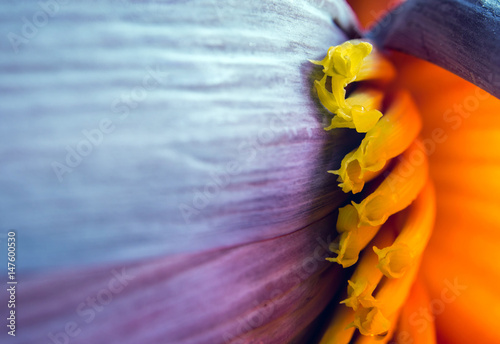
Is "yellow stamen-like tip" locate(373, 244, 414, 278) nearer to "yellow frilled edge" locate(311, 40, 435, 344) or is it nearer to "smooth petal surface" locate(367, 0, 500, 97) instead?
"yellow frilled edge" locate(311, 40, 435, 344)

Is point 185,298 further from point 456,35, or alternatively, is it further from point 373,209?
point 456,35

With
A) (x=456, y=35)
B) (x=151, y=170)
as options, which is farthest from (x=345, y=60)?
(x=151, y=170)

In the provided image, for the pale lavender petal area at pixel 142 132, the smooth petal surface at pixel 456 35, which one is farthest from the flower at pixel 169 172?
the smooth petal surface at pixel 456 35

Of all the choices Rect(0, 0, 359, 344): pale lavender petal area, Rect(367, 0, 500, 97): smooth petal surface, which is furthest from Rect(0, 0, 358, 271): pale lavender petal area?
Rect(367, 0, 500, 97): smooth petal surface

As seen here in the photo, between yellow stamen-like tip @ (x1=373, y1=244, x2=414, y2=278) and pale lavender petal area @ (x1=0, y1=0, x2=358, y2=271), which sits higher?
pale lavender petal area @ (x1=0, y1=0, x2=358, y2=271)

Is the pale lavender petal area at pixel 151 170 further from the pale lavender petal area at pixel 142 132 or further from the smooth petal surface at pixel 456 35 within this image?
the smooth petal surface at pixel 456 35

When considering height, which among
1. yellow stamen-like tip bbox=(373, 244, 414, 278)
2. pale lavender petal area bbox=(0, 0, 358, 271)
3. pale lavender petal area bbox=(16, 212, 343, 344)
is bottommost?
pale lavender petal area bbox=(16, 212, 343, 344)

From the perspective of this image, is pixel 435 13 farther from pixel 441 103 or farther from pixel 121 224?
pixel 121 224
